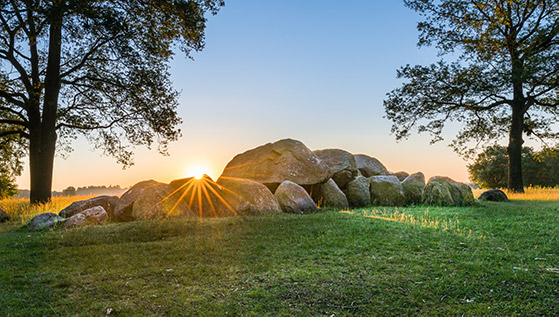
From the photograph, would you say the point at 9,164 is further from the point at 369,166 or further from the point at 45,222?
the point at 369,166

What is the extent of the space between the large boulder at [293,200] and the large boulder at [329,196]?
143cm

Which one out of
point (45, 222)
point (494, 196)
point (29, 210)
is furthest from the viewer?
point (494, 196)

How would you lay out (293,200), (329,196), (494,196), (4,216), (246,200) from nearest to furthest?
(246,200) < (293,200) < (4,216) < (329,196) < (494,196)

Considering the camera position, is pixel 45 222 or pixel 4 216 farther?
pixel 4 216

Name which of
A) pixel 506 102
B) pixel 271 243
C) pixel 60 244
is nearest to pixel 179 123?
pixel 60 244

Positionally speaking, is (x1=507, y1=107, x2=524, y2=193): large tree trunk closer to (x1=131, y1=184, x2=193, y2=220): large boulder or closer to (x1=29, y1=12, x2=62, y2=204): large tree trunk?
(x1=131, y1=184, x2=193, y2=220): large boulder

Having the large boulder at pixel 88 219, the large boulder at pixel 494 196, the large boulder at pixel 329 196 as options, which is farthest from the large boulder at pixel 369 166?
the large boulder at pixel 88 219

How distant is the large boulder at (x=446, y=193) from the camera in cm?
1243

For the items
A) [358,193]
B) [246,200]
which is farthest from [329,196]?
[246,200]

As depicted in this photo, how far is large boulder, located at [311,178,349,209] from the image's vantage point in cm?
1209

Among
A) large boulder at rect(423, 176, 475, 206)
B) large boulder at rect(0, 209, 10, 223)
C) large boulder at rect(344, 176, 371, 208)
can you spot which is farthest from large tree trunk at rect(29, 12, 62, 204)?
large boulder at rect(423, 176, 475, 206)

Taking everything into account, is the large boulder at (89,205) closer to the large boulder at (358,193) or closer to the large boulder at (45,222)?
the large boulder at (45,222)

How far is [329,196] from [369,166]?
6.28 meters

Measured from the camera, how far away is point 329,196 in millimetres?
12172
